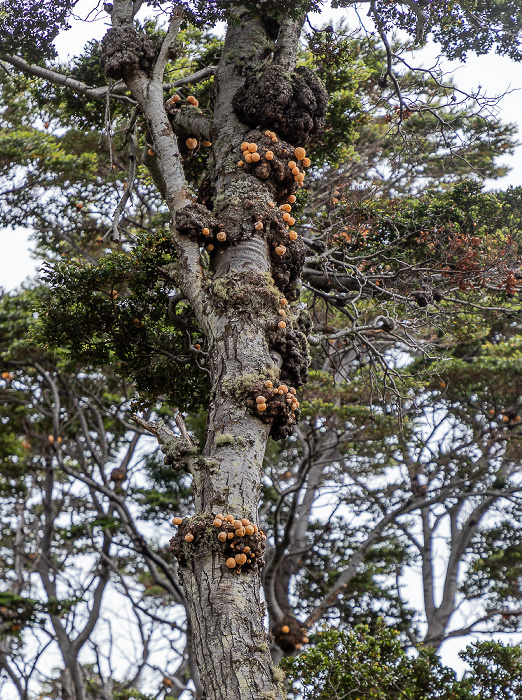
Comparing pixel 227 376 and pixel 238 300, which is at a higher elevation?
pixel 238 300

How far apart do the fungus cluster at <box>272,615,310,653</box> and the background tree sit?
15.0ft

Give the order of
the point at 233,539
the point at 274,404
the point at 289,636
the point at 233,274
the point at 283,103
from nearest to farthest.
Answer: the point at 233,539 < the point at 274,404 < the point at 233,274 < the point at 283,103 < the point at 289,636

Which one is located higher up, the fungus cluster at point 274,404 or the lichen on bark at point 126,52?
the lichen on bark at point 126,52

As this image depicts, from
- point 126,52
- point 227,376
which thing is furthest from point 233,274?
point 126,52

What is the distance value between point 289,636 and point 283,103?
694cm

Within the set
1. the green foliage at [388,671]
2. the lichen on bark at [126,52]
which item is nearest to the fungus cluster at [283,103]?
the lichen on bark at [126,52]

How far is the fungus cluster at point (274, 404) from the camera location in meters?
3.93

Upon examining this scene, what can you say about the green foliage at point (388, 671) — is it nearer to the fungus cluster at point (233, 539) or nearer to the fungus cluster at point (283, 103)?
the fungus cluster at point (233, 539)

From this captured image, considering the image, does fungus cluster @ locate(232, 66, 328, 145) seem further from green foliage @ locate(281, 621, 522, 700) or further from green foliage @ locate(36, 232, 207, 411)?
green foliage @ locate(281, 621, 522, 700)

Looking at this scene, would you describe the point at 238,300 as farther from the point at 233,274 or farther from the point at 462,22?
the point at 462,22

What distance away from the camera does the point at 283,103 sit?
5109 mm

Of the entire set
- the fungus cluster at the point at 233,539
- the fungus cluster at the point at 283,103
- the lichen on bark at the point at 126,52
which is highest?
the lichen on bark at the point at 126,52

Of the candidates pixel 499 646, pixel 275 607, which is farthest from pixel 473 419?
pixel 499 646

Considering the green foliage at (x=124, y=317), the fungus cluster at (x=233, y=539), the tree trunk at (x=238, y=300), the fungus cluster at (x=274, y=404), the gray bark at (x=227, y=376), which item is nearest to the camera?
the gray bark at (x=227, y=376)
